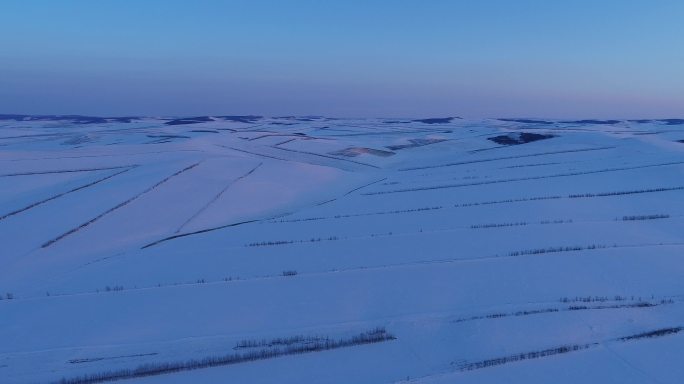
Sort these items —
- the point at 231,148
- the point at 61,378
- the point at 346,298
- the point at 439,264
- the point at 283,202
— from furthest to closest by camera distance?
the point at 231,148, the point at 283,202, the point at 439,264, the point at 346,298, the point at 61,378

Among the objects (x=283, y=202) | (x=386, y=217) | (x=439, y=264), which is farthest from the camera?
(x=283, y=202)

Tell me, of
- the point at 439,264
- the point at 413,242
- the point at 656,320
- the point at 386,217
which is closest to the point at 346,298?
the point at 439,264

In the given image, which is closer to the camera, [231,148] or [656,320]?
[656,320]

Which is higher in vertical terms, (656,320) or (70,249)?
(656,320)

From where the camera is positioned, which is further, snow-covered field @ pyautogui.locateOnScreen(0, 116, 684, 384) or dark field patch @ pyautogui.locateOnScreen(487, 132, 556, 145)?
dark field patch @ pyautogui.locateOnScreen(487, 132, 556, 145)

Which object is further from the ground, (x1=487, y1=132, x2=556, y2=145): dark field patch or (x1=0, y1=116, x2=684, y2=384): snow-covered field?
(x1=487, y1=132, x2=556, y2=145): dark field patch

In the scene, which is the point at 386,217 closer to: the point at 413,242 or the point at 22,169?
the point at 413,242

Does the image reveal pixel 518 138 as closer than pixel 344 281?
No

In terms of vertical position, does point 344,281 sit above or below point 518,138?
below
